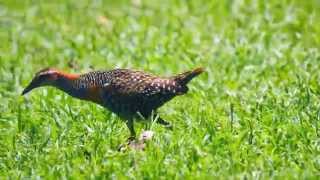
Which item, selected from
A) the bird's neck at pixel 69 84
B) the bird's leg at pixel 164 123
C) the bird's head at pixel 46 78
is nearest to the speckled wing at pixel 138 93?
the bird's leg at pixel 164 123

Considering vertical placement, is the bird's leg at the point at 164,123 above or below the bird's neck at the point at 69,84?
below

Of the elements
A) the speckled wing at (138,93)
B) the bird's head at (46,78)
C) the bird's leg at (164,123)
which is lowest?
the bird's leg at (164,123)

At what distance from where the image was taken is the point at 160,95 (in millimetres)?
8016

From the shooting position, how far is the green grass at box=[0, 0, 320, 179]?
24.4 ft

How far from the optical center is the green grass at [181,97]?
7438 millimetres

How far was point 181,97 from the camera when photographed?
941cm

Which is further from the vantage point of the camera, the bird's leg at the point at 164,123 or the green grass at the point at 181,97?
the bird's leg at the point at 164,123

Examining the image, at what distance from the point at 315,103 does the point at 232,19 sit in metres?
3.12

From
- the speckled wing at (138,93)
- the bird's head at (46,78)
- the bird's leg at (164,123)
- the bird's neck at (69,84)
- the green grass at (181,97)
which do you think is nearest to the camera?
the green grass at (181,97)

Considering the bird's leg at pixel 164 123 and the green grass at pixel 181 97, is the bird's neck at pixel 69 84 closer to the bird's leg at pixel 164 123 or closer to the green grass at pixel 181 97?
the green grass at pixel 181 97

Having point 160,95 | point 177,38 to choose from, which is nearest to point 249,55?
point 177,38

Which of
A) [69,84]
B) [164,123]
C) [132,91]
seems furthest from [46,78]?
[164,123]

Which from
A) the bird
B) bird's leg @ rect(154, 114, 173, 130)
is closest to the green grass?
bird's leg @ rect(154, 114, 173, 130)

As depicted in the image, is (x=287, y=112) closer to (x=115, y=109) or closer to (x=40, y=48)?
(x=115, y=109)
